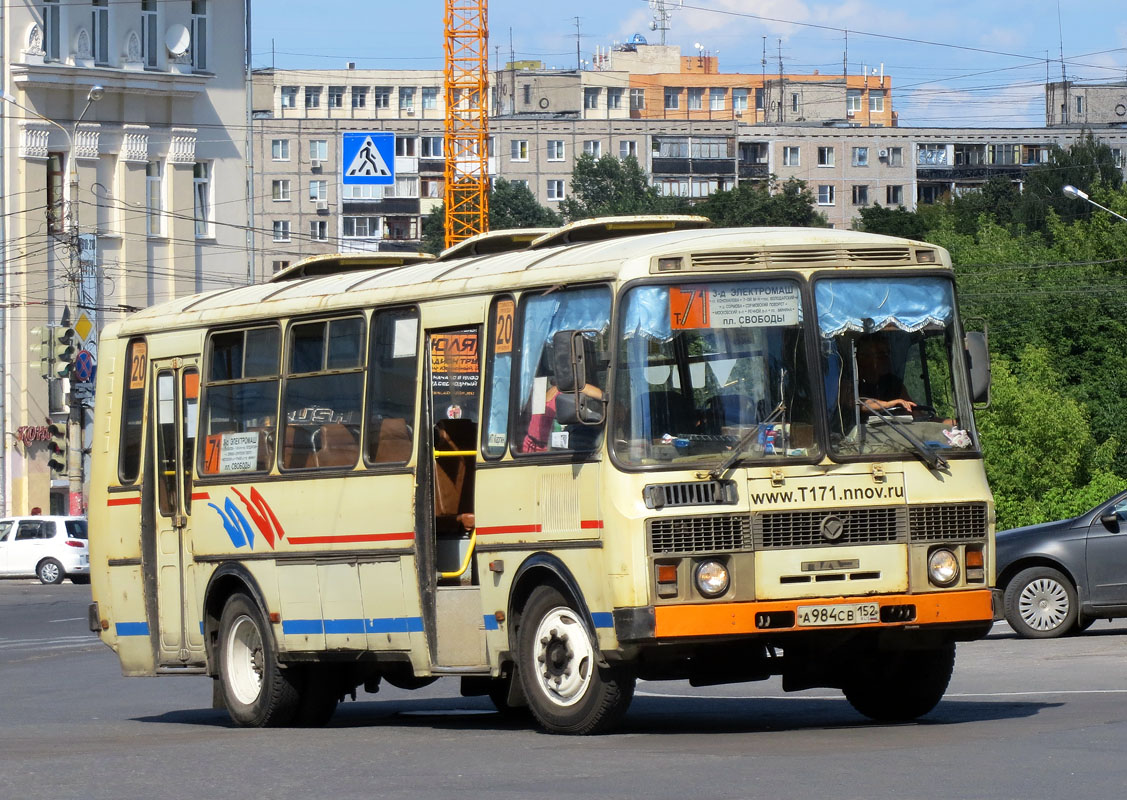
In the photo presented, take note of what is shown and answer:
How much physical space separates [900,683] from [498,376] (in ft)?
9.75

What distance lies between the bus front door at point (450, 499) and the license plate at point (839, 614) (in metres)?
2.20

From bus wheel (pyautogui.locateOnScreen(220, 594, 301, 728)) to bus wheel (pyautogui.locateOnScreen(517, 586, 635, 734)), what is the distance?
9.00ft

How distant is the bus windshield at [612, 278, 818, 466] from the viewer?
11.2 metres

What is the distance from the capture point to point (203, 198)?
58.4 metres

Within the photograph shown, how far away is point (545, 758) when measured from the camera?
10.5 m

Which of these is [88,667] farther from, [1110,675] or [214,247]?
[214,247]

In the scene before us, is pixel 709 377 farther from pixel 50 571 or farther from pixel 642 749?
pixel 50 571

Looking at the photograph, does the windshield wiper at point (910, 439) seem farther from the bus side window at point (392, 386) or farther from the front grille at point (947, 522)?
→ the bus side window at point (392, 386)

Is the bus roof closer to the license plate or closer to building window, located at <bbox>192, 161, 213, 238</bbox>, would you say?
the license plate

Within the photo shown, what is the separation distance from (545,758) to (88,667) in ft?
44.4

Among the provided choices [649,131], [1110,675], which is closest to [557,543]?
[1110,675]

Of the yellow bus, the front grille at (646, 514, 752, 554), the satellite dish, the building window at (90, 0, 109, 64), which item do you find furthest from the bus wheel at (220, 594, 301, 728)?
the satellite dish

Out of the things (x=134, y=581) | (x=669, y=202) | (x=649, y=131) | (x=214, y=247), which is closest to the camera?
(x=134, y=581)

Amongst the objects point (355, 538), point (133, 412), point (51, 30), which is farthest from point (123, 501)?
point (51, 30)
